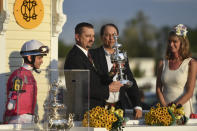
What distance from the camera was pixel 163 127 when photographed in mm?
7344

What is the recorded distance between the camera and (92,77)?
301 inches

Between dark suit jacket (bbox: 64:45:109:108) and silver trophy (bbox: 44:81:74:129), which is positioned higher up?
dark suit jacket (bbox: 64:45:109:108)

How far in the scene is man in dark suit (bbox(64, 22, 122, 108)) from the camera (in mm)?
7605

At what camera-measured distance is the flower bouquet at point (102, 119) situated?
6.97 m

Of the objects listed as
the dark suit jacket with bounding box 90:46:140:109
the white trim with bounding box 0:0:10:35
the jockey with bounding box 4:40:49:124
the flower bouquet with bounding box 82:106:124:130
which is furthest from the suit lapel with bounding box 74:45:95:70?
the white trim with bounding box 0:0:10:35

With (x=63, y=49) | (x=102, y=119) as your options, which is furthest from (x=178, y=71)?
(x=63, y=49)

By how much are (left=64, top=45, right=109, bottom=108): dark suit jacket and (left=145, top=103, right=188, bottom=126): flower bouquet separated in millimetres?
656

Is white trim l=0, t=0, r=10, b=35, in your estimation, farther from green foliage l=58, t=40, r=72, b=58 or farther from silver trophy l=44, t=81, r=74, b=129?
green foliage l=58, t=40, r=72, b=58

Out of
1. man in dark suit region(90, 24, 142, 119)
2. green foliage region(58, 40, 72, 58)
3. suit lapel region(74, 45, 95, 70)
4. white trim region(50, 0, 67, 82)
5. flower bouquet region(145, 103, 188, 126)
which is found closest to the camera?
flower bouquet region(145, 103, 188, 126)

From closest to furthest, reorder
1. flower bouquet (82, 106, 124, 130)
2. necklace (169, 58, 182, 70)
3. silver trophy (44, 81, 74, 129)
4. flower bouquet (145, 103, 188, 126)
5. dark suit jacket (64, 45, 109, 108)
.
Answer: silver trophy (44, 81, 74, 129)
flower bouquet (82, 106, 124, 130)
flower bouquet (145, 103, 188, 126)
dark suit jacket (64, 45, 109, 108)
necklace (169, 58, 182, 70)

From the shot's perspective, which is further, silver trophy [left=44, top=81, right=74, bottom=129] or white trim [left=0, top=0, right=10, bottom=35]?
white trim [left=0, top=0, right=10, bottom=35]

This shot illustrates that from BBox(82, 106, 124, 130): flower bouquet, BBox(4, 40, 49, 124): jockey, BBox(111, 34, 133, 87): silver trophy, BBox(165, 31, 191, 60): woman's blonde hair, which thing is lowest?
BBox(82, 106, 124, 130): flower bouquet

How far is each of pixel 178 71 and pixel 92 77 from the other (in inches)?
50.3

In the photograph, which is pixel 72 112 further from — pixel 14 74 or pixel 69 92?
pixel 14 74
